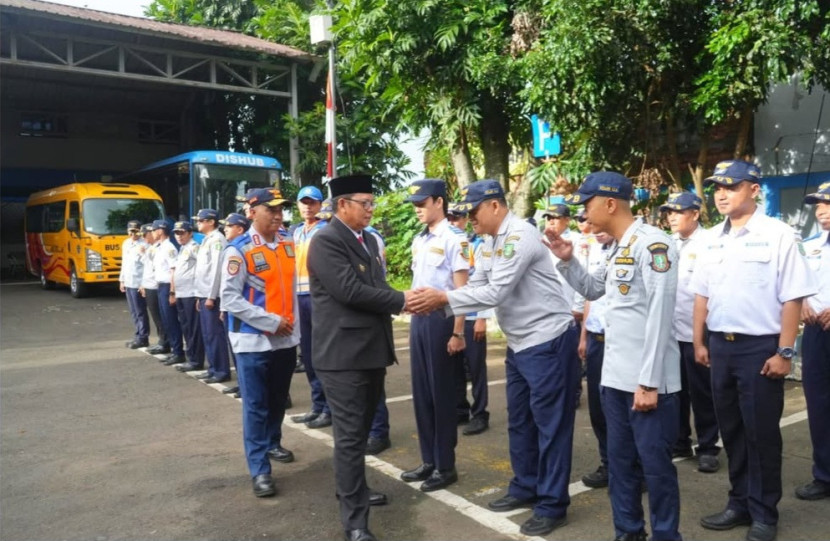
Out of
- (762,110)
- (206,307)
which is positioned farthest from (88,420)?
(762,110)

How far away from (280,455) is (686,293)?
310cm

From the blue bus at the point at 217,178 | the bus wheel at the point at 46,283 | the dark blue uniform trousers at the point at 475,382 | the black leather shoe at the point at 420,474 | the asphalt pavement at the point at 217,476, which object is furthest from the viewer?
the bus wheel at the point at 46,283

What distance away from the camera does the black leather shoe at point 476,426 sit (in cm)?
580

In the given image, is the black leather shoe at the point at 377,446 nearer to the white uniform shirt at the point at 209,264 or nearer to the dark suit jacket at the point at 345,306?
the dark suit jacket at the point at 345,306

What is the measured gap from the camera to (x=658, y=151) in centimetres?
1028

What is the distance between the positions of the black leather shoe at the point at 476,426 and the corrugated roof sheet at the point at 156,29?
1493 cm

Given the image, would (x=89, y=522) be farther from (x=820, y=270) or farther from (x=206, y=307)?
(x=820, y=270)

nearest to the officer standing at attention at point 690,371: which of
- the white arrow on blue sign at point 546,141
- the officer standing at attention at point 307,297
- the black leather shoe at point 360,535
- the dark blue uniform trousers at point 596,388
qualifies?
the dark blue uniform trousers at point 596,388

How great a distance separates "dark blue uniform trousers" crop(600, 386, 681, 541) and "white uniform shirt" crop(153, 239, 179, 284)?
709 centimetres

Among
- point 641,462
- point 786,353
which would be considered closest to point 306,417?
point 641,462

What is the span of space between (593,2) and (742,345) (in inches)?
225

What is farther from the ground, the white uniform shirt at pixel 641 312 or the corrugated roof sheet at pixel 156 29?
the corrugated roof sheet at pixel 156 29

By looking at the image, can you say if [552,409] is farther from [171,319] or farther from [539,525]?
[171,319]

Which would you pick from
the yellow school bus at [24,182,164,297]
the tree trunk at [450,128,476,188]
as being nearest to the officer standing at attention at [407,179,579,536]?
the tree trunk at [450,128,476,188]
